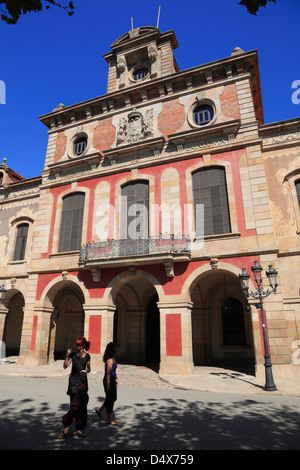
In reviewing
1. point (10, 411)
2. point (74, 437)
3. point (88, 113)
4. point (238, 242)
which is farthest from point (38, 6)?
point (88, 113)

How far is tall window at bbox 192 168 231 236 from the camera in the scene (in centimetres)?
1370

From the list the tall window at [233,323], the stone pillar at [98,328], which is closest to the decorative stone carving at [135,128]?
the stone pillar at [98,328]

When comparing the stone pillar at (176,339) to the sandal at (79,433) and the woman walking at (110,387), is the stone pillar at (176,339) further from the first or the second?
the sandal at (79,433)

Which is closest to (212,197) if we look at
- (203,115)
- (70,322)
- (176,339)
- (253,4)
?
(203,115)

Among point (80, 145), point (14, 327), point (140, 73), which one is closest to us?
point (80, 145)

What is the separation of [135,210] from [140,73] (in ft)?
33.7

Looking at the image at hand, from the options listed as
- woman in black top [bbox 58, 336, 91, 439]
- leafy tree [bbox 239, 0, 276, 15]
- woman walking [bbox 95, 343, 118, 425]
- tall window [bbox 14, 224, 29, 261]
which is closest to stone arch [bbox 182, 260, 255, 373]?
woman walking [bbox 95, 343, 118, 425]

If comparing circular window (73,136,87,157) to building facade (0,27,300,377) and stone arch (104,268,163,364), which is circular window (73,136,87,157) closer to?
building facade (0,27,300,377)

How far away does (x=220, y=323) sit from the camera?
52.0 ft

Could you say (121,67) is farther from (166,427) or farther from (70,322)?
(166,427)

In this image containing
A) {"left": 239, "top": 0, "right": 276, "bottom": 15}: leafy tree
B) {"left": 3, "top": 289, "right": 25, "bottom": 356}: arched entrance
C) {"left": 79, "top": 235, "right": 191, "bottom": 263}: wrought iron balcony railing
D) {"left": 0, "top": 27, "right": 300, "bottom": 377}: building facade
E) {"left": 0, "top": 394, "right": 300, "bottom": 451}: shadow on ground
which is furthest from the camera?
{"left": 3, "top": 289, "right": 25, "bottom": 356}: arched entrance

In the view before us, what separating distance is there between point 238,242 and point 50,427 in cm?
1000

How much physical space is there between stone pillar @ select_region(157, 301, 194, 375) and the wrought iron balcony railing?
2440 millimetres

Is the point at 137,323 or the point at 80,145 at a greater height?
the point at 80,145
